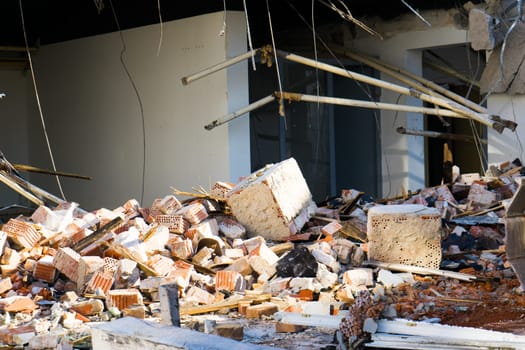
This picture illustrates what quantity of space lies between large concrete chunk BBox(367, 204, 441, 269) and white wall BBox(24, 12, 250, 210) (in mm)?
4069

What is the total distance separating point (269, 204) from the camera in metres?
10.6

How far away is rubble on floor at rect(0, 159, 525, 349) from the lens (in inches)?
288

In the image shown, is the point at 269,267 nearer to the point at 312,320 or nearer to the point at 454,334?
the point at 312,320

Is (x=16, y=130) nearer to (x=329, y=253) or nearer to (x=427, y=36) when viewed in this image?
(x=427, y=36)

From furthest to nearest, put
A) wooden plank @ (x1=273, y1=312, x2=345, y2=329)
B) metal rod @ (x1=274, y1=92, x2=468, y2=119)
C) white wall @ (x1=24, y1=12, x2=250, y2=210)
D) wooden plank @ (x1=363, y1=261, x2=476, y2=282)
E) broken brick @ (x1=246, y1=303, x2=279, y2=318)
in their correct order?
1. white wall @ (x1=24, y1=12, x2=250, y2=210)
2. metal rod @ (x1=274, y1=92, x2=468, y2=119)
3. wooden plank @ (x1=363, y1=261, x2=476, y2=282)
4. broken brick @ (x1=246, y1=303, x2=279, y2=318)
5. wooden plank @ (x1=273, y1=312, x2=345, y2=329)

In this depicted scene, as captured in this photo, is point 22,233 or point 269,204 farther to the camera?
point 269,204

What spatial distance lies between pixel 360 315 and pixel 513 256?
1.37m

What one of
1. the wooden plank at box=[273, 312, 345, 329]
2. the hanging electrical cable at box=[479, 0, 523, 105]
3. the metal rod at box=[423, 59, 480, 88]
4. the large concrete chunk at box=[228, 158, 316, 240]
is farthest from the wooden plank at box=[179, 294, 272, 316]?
the metal rod at box=[423, 59, 480, 88]

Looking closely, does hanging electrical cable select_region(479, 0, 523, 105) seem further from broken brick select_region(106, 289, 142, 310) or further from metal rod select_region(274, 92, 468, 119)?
broken brick select_region(106, 289, 142, 310)

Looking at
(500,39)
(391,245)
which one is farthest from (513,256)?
(500,39)

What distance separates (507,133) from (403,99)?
2089mm

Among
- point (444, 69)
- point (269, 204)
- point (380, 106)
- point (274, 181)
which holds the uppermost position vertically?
point (444, 69)

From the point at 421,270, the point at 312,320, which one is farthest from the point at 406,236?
the point at 312,320

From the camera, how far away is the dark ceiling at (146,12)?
14.0m
